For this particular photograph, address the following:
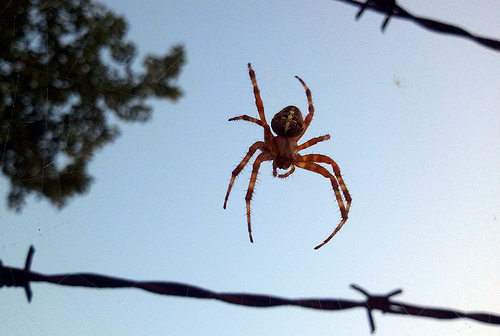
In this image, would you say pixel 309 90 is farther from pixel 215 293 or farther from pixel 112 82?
pixel 215 293

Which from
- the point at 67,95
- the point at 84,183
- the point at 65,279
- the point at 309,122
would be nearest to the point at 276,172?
the point at 309,122

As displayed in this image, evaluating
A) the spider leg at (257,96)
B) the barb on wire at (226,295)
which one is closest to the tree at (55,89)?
the spider leg at (257,96)

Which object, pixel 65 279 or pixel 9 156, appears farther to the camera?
pixel 9 156

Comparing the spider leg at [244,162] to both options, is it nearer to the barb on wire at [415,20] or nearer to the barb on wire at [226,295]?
the barb on wire at [226,295]

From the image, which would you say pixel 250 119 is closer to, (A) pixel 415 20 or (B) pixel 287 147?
(B) pixel 287 147

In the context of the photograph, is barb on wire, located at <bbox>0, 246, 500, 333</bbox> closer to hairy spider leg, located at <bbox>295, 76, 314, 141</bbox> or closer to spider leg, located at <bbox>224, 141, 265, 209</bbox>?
spider leg, located at <bbox>224, 141, 265, 209</bbox>

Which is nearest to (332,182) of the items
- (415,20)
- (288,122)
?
(288,122)
